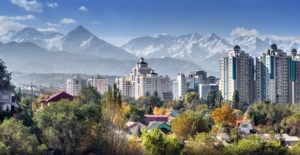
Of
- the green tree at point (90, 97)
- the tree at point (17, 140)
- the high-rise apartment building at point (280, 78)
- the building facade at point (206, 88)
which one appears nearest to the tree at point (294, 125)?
the green tree at point (90, 97)

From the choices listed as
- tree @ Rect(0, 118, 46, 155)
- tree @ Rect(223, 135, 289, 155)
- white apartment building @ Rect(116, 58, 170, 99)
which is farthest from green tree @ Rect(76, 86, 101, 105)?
white apartment building @ Rect(116, 58, 170, 99)

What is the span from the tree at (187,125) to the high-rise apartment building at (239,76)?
4605 centimetres

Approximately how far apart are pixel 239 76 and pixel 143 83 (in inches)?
1673

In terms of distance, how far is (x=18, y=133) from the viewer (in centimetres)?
2294

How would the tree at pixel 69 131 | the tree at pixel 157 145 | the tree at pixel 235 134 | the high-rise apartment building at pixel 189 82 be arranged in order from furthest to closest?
1. the high-rise apartment building at pixel 189 82
2. the tree at pixel 235 134
3. the tree at pixel 69 131
4. the tree at pixel 157 145

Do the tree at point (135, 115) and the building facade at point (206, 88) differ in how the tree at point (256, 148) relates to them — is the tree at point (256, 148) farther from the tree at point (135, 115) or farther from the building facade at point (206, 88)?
the building facade at point (206, 88)

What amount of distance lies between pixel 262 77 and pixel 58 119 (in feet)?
208

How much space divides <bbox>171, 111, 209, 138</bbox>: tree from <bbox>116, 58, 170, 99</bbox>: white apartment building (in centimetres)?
7878

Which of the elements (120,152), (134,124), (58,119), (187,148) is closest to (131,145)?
(120,152)

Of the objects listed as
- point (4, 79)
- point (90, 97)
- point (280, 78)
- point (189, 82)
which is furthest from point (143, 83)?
point (4, 79)

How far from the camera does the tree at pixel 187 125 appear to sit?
34.6m

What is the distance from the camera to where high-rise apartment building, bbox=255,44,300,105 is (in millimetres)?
77275

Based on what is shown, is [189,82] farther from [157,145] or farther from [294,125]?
[157,145]

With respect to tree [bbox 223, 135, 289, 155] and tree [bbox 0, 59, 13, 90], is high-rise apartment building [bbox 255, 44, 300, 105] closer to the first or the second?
tree [bbox 223, 135, 289, 155]
